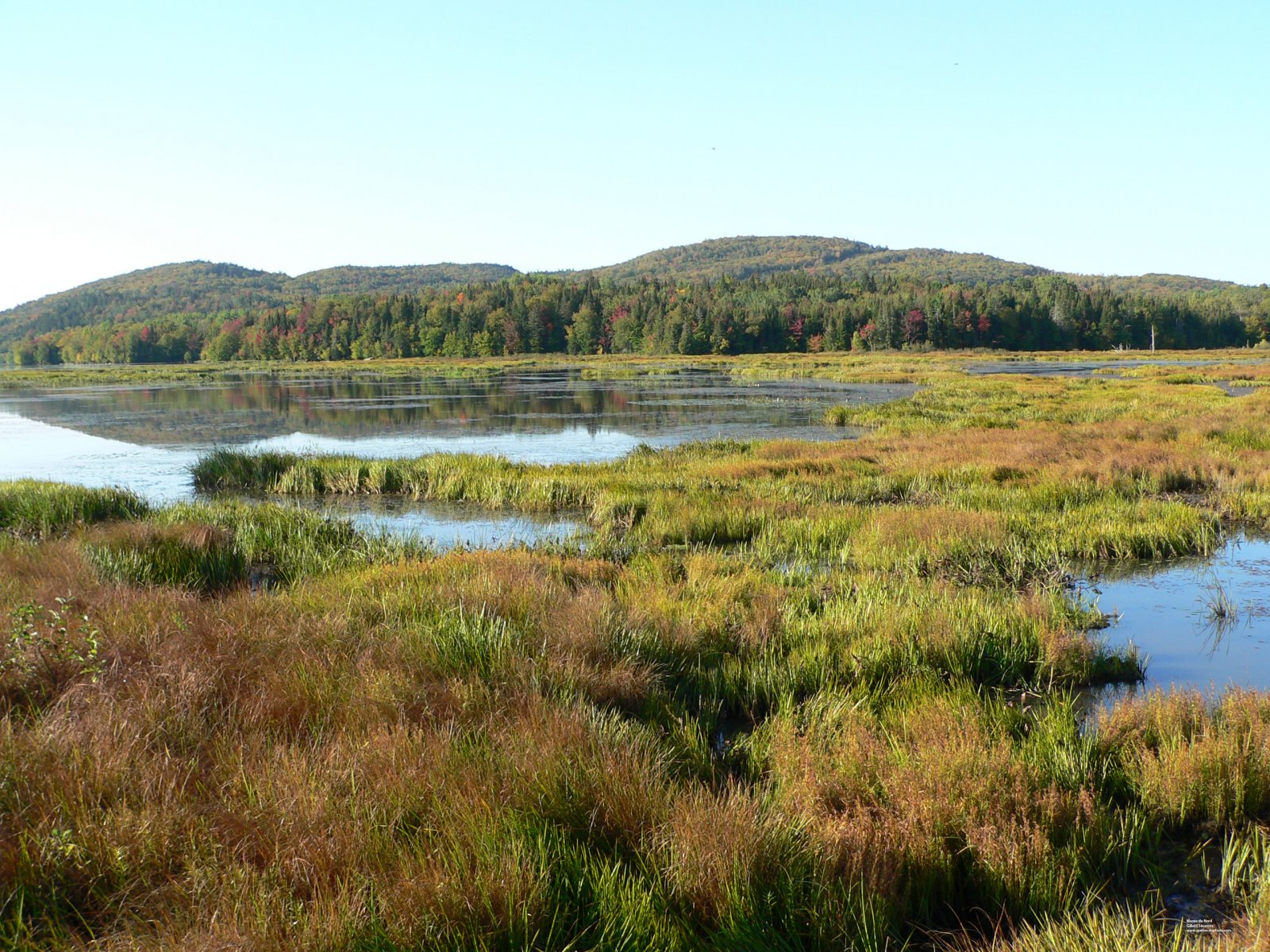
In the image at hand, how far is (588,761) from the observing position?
4.43 metres

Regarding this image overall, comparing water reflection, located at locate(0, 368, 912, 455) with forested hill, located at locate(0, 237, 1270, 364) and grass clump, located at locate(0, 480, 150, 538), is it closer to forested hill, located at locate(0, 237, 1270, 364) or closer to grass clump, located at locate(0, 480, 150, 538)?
grass clump, located at locate(0, 480, 150, 538)

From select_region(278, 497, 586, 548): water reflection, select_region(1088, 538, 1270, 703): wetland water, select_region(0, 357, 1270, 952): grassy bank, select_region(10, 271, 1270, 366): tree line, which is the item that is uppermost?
select_region(10, 271, 1270, 366): tree line

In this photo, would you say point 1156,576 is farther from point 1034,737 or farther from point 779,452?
point 779,452

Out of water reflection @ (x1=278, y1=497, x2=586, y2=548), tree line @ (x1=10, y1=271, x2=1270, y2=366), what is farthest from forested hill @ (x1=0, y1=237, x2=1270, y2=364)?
water reflection @ (x1=278, y1=497, x2=586, y2=548)

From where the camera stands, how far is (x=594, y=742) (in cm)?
462

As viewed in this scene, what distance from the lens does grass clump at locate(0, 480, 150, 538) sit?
12.4 metres

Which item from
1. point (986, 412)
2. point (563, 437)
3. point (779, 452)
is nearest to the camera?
point (779, 452)

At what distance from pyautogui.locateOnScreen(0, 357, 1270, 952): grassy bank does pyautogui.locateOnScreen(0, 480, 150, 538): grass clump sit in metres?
2.66

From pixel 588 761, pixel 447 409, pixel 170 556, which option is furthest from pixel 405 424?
pixel 588 761

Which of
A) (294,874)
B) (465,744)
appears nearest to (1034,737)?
(465,744)

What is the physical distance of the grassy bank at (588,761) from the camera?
3.46 m

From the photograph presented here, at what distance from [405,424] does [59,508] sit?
2040cm

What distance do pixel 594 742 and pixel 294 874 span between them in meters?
1.64

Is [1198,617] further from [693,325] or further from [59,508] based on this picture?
[693,325]
